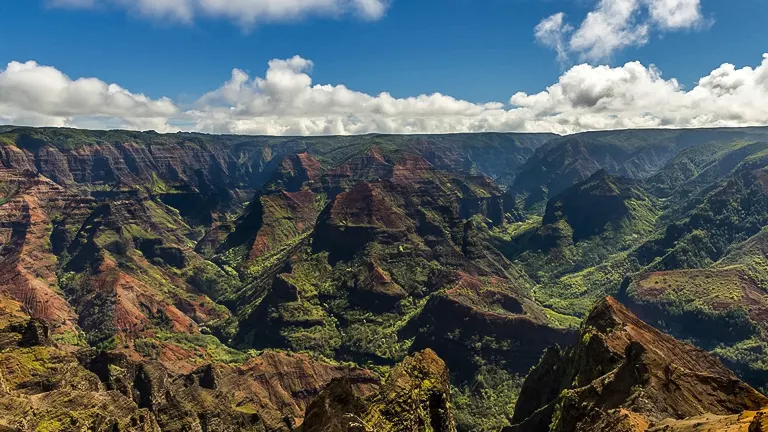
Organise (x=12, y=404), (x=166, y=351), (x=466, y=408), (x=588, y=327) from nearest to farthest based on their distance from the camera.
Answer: (x=12, y=404)
(x=588, y=327)
(x=466, y=408)
(x=166, y=351)

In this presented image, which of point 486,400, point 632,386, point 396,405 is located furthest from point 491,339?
point 396,405

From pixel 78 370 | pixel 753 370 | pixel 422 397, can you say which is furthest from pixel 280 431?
pixel 753 370

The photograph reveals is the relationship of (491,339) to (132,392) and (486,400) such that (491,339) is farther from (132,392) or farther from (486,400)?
(132,392)

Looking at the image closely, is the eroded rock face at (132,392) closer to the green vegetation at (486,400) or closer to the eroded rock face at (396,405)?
the eroded rock face at (396,405)

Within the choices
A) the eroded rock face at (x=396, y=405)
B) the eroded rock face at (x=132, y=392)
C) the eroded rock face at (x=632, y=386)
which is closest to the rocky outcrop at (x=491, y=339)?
the eroded rock face at (x=132, y=392)

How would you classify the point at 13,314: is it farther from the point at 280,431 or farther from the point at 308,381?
the point at 308,381
